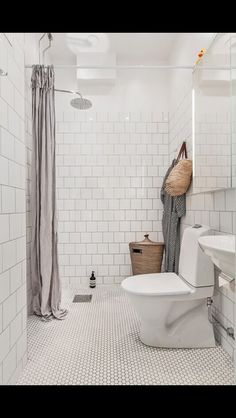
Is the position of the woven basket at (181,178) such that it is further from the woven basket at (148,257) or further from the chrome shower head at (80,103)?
the chrome shower head at (80,103)

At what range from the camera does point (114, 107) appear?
3125 millimetres

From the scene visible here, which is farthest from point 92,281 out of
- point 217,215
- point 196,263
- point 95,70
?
point 95,70

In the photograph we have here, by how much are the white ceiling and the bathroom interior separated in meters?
0.02

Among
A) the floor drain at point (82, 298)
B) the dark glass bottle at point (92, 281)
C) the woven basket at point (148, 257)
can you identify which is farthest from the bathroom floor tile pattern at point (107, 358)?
the dark glass bottle at point (92, 281)

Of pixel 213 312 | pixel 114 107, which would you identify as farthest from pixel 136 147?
pixel 213 312

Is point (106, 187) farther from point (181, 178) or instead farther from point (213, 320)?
point (213, 320)

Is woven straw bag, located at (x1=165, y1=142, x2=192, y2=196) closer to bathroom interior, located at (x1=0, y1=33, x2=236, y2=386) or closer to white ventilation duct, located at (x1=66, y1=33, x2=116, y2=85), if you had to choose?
bathroom interior, located at (x1=0, y1=33, x2=236, y2=386)

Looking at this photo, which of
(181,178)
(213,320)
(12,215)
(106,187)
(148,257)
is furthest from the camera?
(106,187)

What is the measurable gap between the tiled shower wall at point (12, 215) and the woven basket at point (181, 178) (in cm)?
141

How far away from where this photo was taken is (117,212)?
10.3 ft

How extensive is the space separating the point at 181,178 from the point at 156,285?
3.47 feet

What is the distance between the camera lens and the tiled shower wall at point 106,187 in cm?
309
